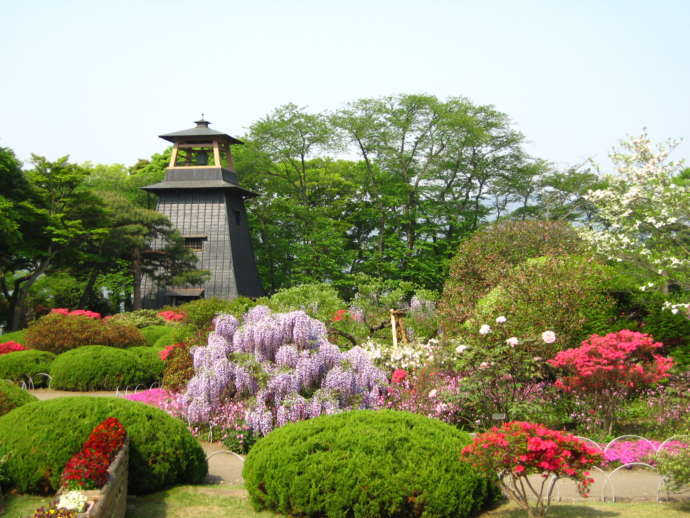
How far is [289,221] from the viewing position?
137 ft

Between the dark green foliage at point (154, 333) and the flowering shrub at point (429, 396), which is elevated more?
the flowering shrub at point (429, 396)

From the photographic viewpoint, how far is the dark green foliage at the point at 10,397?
9250 mm

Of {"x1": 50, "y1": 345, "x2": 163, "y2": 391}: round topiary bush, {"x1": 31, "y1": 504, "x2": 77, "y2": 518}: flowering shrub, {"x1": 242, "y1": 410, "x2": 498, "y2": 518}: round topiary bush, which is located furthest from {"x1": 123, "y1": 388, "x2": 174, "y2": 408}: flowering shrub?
{"x1": 31, "y1": 504, "x2": 77, "y2": 518}: flowering shrub

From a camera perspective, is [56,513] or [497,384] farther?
[497,384]

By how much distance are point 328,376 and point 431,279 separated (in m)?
28.2

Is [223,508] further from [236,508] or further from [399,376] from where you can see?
[399,376]

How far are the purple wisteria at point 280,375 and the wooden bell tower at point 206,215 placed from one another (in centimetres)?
2268

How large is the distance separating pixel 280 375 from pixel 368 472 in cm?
413

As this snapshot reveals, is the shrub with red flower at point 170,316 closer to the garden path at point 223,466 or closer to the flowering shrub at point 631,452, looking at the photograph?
the garden path at point 223,466

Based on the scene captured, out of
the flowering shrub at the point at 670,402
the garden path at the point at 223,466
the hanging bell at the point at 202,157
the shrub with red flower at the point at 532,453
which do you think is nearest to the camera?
the shrub with red flower at the point at 532,453

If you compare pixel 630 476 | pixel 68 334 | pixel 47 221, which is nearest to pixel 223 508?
pixel 630 476

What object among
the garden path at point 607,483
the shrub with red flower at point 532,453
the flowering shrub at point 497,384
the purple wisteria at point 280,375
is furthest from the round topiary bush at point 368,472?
the flowering shrub at point 497,384

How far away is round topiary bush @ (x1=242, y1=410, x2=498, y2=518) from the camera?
→ 6715mm

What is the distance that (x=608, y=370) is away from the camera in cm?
1012
